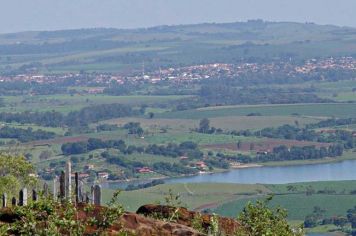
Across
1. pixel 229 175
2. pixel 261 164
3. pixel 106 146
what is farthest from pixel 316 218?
pixel 106 146

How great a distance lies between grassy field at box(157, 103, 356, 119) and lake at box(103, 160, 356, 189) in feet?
93.7

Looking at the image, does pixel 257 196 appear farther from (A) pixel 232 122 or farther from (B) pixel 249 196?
(A) pixel 232 122

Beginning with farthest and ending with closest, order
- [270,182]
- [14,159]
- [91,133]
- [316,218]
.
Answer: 1. [91,133]
2. [270,182]
3. [316,218]
4. [14,159]

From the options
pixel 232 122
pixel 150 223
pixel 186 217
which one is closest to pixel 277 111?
pixel 232 122

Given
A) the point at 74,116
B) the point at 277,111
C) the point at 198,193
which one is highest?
the point at 198,193

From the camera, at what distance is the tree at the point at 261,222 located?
50.4 feet

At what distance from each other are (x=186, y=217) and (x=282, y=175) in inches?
2845

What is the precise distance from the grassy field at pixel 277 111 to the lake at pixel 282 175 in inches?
1124

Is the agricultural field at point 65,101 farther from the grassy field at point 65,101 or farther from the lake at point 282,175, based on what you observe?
the lake at point 282,175

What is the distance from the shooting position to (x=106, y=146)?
102m

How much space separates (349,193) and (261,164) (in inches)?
979

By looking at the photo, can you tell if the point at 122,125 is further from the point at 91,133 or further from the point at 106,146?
the point at 106,146

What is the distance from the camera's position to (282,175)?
88500 mm

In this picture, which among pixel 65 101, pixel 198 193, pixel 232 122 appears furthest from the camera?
pixel 65 101
